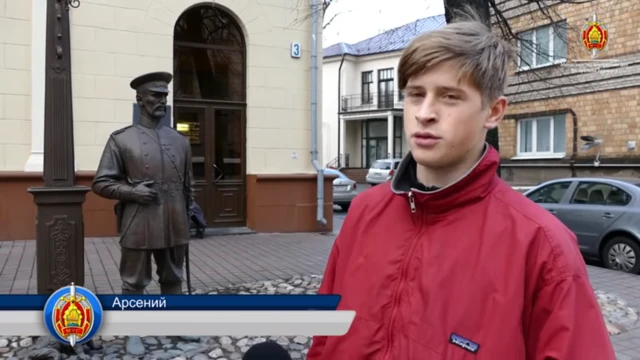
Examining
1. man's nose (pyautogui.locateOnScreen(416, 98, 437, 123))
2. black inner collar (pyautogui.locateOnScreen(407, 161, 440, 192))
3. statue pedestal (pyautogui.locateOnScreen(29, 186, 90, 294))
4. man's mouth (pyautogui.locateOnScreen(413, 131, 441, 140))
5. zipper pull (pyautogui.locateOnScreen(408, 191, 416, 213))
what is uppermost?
man's nose (pyautogui.locateOnScreen(416, 98, 437, 123))

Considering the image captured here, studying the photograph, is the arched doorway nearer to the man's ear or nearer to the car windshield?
the man's ear

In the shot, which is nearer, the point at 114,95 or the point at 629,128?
the point at 114,95

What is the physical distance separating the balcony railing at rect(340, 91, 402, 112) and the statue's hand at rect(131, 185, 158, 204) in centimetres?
3588

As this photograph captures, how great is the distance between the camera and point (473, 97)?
1381mm

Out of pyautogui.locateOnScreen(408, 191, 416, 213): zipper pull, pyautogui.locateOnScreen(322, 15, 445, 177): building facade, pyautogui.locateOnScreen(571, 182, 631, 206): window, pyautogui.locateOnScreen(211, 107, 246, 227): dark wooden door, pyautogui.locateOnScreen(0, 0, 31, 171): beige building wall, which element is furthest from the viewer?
pyautogui.locateOnScreen(322, 15, 445, 177): building facade

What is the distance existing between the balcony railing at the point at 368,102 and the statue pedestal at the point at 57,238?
35.9 metres

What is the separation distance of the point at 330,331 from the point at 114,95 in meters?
9.37

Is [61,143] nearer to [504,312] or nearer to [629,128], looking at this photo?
[504,312]

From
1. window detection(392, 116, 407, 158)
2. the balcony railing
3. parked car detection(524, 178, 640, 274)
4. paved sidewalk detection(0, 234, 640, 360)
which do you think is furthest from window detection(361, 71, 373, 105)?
parked car detection(524, 178, 640, 274)

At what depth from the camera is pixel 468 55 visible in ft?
4.48

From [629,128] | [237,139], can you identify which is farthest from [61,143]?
[629,128]

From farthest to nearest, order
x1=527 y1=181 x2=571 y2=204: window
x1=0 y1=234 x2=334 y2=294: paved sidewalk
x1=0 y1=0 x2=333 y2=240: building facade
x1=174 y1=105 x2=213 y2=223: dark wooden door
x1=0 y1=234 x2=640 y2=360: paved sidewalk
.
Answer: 1. x1=174 y1=105 x2=213 y2=223: dark wooden door
2. x1=0 y1=0 x2=333 y2=240: building facade
3. x1=527 y1=181 x2=571 y2=204: window
4. x1=0 y1=234 x2=334 y2=294: paved sidewalk
5. x1=0 y1=234 x2=640 y2=360: paved sidewalk

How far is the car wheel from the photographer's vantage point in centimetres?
808

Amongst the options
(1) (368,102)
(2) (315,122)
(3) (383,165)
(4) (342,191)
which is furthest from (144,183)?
(1) (368,102)
